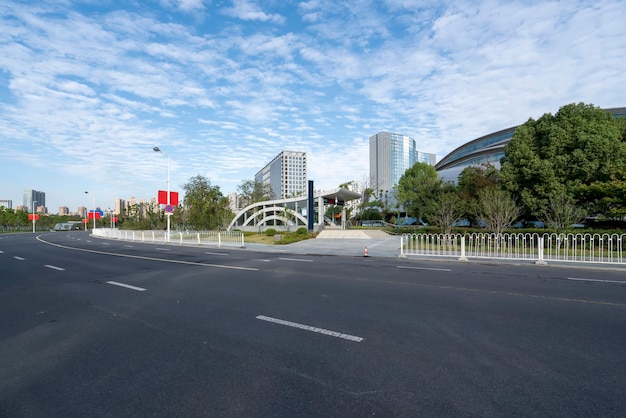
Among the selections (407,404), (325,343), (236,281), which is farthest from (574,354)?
(236,281)

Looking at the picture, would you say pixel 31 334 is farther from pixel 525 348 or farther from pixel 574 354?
pixel 574 354

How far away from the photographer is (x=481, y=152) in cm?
7594

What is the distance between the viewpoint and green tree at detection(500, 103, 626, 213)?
2062 centimetres

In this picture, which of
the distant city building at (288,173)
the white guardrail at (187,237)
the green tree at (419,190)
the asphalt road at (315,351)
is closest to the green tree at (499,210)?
the green tree at (419,190)

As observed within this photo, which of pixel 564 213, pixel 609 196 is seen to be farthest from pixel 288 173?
pixel 609 196

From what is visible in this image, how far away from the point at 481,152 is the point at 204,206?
63.3m

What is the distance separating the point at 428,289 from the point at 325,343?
457 centimetres

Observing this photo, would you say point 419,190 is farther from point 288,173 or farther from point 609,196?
point 288,173

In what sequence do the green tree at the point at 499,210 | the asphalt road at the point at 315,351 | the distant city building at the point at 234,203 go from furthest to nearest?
the distant city building at the point at 234,203 → the green tree at the point at 499,210 → the asphalt road at the point at 315,351

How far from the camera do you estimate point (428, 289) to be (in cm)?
824

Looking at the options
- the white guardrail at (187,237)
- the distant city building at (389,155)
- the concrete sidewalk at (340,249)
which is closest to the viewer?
the concrete sidewalk at (340,249)

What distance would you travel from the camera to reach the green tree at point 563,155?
20625 mm

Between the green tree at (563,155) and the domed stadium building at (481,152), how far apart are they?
3804 cm

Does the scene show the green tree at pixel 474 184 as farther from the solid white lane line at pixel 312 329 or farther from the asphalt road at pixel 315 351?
the solid white lane line at pixel 312 329
